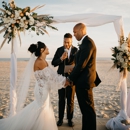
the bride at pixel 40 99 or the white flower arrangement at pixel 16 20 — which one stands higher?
the white flower arrangement at pixel 16 20

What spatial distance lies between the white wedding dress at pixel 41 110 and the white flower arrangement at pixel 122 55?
1148mm

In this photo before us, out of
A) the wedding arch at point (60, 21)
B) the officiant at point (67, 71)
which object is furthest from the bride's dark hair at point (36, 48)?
the officiant at point (67, 71)

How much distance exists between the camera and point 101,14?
4.88 m

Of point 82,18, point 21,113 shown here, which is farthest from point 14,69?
point 82,18

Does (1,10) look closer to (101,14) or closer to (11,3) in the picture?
(11,3)

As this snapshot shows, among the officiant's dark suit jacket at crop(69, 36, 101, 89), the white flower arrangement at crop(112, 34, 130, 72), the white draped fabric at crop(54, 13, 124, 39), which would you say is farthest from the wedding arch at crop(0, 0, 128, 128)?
the officiant's dark suit jacket at crop(69, 36, 101, 89)

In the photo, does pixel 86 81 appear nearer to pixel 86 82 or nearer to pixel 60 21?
pixel 86 82

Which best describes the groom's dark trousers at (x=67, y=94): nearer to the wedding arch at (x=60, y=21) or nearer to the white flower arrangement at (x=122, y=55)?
the wedding arch at (x=60, y=21)

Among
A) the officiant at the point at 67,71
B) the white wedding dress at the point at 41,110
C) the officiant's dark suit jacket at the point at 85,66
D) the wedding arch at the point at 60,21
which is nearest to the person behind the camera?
the officiant's dark suit jacket at the point at 85,66

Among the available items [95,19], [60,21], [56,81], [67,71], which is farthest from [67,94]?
[95,19]

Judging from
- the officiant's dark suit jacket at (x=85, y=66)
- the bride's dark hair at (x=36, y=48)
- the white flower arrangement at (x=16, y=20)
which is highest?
the white flower arrangement at (x=16, y=20)

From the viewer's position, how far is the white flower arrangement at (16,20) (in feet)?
14.5

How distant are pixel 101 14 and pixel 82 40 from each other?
100cm

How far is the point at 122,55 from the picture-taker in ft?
15.0
